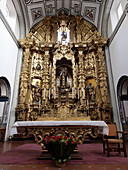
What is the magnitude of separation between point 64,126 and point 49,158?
3.56 feet

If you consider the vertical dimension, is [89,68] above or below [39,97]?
above

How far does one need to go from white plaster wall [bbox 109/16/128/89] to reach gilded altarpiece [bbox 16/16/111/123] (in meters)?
0.81

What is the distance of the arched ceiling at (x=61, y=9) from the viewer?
34.8 ft

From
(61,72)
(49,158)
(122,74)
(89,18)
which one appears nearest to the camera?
(49,158)

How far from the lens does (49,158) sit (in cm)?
346

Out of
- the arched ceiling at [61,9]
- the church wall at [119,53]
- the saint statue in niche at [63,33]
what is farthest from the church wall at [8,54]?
the church wall at [119,53]

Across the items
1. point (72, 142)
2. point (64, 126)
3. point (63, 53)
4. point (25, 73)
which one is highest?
point (63, 53)

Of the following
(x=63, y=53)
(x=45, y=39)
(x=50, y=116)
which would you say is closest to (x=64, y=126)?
(x=50, y=116)

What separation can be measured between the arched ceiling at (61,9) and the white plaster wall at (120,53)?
3.37 meters

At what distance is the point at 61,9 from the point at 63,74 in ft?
22.1

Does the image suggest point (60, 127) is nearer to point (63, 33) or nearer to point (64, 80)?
point (64, 80)

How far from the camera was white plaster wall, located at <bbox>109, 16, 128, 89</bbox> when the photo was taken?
707cm

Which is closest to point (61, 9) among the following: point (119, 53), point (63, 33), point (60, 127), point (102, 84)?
point (63, 33)

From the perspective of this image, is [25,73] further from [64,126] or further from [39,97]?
[64,126]
